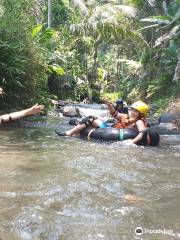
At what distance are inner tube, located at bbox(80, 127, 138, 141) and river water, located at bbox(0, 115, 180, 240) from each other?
112 cm

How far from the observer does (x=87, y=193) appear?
14.9 ft

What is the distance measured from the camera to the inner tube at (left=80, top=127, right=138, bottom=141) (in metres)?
9.20

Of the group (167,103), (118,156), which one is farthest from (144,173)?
(167,103)

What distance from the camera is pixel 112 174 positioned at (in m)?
5.61

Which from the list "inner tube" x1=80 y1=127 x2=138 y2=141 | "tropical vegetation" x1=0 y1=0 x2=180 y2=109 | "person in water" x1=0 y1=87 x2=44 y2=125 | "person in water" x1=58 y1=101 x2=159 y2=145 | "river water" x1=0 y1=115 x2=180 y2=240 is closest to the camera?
"river water" x1=0 y1=115 x2=180 y2=240

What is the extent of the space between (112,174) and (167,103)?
13377 millimetres

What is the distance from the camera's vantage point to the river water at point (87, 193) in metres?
3.39

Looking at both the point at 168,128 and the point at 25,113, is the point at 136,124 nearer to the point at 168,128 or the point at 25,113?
the point at 168,128

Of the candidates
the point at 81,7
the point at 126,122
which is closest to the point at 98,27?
the point at 81,7

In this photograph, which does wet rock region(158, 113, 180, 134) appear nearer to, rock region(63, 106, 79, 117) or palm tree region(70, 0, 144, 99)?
rock region(63, 106, 79, 117)

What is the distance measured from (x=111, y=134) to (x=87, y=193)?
480 centimetres

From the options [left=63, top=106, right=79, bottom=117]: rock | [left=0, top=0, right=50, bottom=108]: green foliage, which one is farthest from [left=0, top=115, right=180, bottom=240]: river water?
[left=63, top=106, right=79, bottom=117]: rock

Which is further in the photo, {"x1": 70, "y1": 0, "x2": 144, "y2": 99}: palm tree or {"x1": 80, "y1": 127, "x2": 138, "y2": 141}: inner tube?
{"x1": 70, "y1": 0, "x2": 144, "y2": 99}: palm tree

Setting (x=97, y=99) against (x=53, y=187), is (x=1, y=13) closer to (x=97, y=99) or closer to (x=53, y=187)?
(x=53, y=187)
